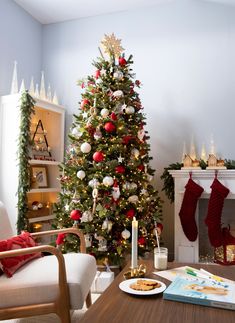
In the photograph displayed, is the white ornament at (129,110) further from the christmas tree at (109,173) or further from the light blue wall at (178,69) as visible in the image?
the light blue wall at (178,69)

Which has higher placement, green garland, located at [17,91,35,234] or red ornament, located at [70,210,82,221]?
green garland, located at [17,91,35,234]

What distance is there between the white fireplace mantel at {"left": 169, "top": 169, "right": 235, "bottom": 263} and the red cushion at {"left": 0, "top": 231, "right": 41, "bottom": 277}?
5.60ft

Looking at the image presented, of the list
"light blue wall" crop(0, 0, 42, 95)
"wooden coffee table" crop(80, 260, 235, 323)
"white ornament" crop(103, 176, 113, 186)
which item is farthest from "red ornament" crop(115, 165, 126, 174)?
"light blue wall" crop(0, 0, 42, 95)

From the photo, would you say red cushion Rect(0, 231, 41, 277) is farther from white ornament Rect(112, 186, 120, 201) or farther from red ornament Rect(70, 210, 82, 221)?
white ornament Rect(112, 186, 120, 201)

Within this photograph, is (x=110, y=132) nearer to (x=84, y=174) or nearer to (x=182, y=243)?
(x=84, y=174)

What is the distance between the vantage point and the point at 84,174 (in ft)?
9.31

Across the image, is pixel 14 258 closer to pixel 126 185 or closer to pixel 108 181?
pixel 108 181

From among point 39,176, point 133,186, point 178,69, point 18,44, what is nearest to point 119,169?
point 133,186

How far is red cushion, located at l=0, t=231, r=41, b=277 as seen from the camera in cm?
176

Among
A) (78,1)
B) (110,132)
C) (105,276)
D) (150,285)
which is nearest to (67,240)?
(105,276)

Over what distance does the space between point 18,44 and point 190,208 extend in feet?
9.54

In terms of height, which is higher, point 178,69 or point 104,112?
point 178,69

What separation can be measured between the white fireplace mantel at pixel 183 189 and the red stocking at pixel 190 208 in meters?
0.07

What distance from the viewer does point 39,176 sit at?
3.63 meters
